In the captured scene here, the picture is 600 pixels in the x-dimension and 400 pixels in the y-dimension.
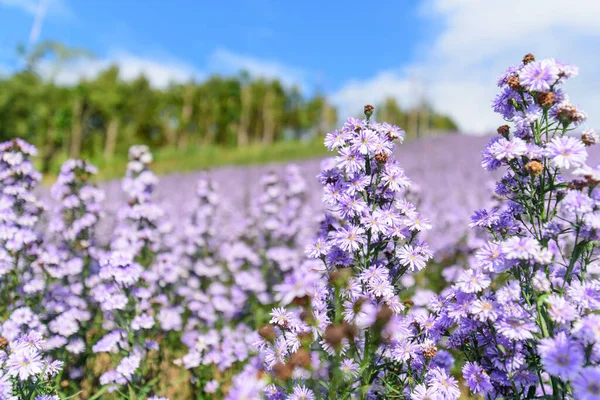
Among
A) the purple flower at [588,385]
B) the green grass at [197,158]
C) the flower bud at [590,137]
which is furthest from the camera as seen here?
the green grass at [197,158]

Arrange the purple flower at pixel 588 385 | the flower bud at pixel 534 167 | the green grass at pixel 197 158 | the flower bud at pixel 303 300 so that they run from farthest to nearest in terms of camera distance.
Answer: the green grass at pixel 197 158 < the flower bud at pixel 534 167 < the flower bud at pixel 303 300 < the purple flower at pixel 588 385

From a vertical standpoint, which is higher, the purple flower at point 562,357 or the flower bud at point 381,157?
the flower bud at point 381,157

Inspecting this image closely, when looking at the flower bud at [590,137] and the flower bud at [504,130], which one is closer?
the flower bud at [590,137]

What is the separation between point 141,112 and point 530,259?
43911mm

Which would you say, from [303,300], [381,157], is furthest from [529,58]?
[303,300]

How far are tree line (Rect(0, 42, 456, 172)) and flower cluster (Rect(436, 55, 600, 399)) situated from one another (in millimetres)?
34196

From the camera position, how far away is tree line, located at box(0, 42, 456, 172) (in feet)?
116

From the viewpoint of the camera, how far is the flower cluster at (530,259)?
1.73 metres

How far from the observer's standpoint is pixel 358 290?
2.09 m

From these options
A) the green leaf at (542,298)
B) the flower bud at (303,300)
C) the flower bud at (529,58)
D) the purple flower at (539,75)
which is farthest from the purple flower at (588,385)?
the flower bud at (529,58)

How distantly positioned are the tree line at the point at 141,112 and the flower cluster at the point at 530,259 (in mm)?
34196

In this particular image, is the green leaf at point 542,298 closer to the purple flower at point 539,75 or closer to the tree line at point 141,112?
the purple flower at point 539,75

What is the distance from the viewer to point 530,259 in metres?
1.81

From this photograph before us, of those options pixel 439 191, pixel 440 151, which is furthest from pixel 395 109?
pixel 439 191
